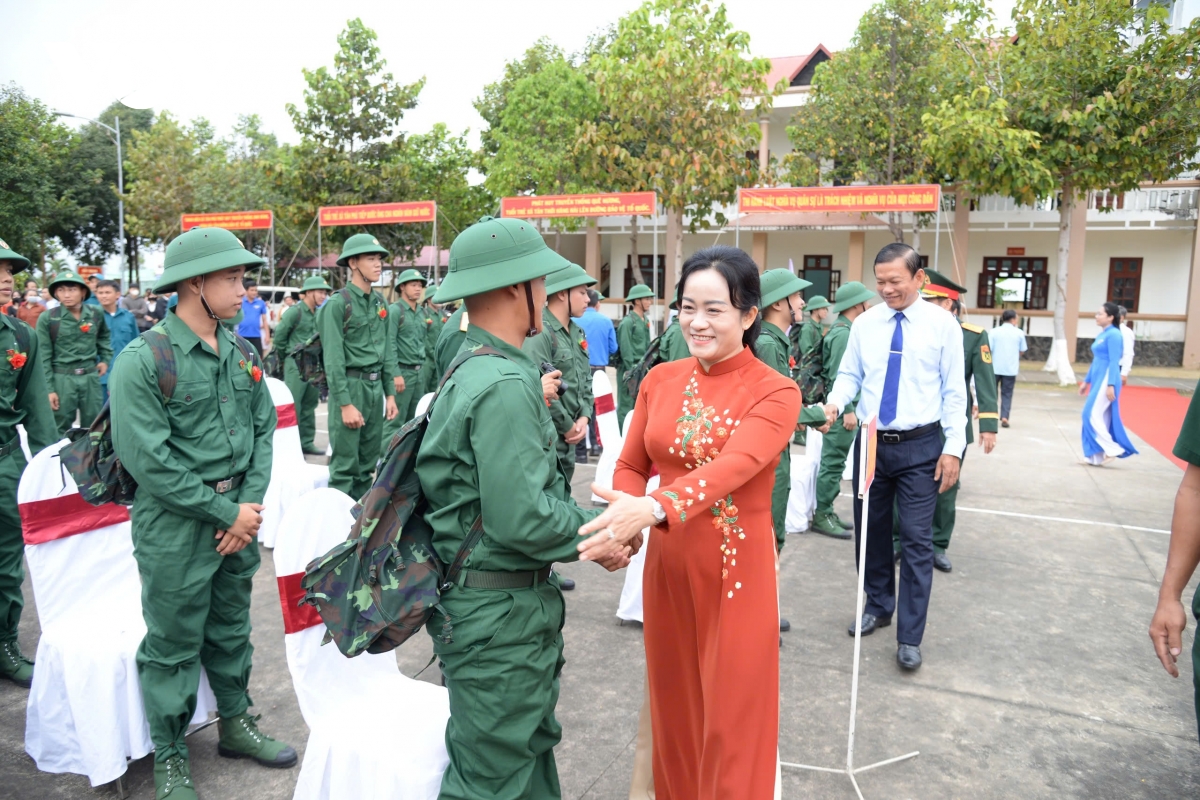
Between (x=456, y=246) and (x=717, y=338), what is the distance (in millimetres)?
818

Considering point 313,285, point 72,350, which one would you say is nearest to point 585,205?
point 313,285

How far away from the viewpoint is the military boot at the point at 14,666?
12.1 ft

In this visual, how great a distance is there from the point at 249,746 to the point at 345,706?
80cm

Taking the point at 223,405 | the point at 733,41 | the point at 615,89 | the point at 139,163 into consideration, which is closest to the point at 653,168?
the point at 615,89

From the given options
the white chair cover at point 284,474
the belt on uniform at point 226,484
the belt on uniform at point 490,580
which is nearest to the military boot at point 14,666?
the belt on uniform at point 226,484

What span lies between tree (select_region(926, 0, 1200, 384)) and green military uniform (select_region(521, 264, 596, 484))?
14529 millimetres

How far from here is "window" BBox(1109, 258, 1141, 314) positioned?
24016 millimetres

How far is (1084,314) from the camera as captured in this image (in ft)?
80.0

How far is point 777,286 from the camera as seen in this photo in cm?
429

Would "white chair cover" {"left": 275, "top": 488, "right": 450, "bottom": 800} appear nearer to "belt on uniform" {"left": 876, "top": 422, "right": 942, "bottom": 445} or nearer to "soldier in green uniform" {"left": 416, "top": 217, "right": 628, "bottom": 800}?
"soldier in green uniform" {"left": 416, "top": 217, "right": 628, "bottom": 800}

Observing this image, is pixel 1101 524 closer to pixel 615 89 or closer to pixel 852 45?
pixel 615 89

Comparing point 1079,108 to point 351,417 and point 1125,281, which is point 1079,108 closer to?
point 1125,281

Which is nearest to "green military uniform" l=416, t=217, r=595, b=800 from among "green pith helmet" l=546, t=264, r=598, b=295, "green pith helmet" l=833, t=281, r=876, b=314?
"green pith helmet" l=546, t=264, r=598, b=295

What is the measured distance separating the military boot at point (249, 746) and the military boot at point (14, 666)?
1.31 metres
